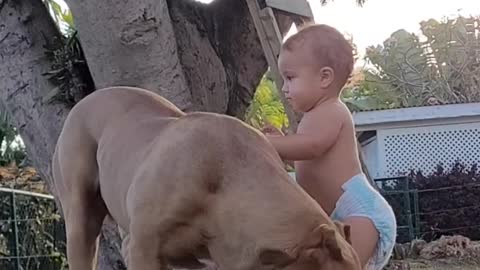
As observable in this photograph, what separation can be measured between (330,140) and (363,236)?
1.33 feet

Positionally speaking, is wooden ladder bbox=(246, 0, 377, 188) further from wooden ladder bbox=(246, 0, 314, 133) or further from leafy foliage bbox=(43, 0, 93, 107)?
leafy foliage bbox=(43, 0, 93, 107)

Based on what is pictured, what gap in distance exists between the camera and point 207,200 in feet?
10.7

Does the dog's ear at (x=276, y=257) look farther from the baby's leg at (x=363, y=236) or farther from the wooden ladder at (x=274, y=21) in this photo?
the wooden ladder at (x=274, y=21)

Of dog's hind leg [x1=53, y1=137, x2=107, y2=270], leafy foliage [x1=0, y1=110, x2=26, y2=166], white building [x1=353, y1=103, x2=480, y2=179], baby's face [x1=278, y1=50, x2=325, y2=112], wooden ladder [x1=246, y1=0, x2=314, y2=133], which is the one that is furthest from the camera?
white building [x1=353, y1=103, x2=480, y2=179]

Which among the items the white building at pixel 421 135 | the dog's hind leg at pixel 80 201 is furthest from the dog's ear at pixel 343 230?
the white building at pixel 421 135

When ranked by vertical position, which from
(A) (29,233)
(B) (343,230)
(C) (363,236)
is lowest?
(A) (29,233)

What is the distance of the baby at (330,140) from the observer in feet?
12.7

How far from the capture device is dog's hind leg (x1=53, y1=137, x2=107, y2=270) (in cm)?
405

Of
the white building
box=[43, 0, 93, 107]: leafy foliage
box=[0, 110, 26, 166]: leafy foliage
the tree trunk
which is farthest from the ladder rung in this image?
the white building

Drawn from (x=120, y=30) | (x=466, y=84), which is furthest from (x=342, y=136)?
(x=466, y=84)

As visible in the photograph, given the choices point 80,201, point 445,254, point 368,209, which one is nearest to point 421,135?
point 445,254

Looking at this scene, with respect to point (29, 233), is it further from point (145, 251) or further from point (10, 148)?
point (10, 148)

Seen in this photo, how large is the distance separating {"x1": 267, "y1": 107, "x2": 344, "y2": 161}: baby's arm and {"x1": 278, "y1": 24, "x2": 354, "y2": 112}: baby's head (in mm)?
80

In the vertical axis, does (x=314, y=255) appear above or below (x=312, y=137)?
below
